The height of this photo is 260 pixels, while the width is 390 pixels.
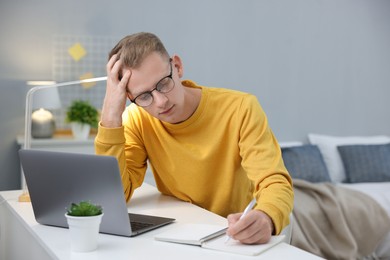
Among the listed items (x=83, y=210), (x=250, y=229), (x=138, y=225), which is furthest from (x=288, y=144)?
(x=83, y=210)

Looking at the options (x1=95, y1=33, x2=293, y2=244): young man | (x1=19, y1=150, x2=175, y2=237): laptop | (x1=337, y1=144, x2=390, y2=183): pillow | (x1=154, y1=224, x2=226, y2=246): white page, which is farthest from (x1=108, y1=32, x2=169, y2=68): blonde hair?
(x1=337, y1=144, x2=390, y2=183): pillow

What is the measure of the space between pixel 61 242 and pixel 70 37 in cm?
260

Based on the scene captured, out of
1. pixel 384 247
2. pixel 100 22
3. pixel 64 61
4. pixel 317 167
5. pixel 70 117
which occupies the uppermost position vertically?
pixel 100 22

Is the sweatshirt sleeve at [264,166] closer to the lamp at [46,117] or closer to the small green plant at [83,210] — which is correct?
the small green plant at [83,210]

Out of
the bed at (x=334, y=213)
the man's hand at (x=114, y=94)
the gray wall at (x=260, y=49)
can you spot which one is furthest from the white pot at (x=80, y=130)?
the man's hand at (x=114, y=94)

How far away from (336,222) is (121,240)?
2.26 metres

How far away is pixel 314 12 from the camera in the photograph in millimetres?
4633

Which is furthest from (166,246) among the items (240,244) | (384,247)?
(384,247)

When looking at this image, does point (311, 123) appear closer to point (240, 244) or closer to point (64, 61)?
point (64, 61)

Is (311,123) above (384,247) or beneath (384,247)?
above

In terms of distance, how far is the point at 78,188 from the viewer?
1.59 meters

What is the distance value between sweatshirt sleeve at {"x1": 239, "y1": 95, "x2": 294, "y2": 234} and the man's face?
0.22 meters

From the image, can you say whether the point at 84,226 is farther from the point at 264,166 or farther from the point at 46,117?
the point at 46,117

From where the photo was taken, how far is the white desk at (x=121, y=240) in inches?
54.0
